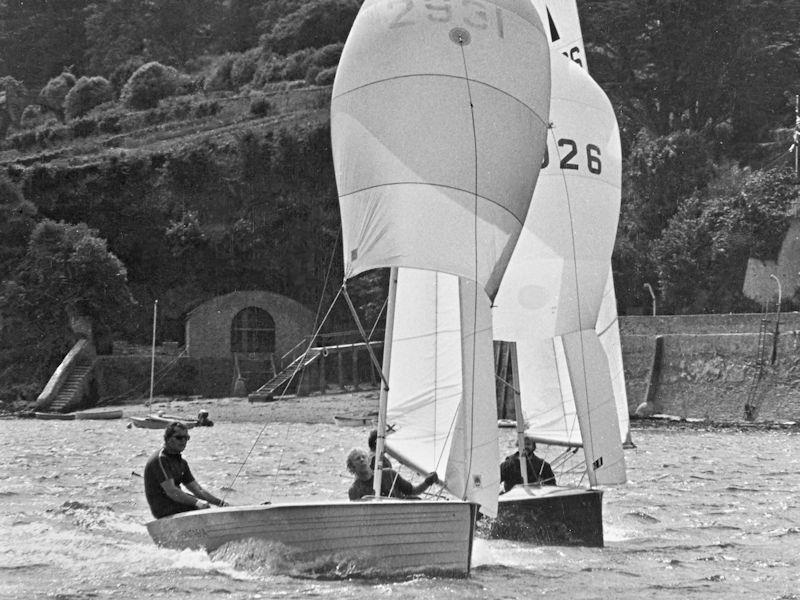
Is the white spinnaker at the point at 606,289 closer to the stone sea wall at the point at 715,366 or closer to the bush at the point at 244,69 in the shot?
the stone sea wall at the point at 715,366

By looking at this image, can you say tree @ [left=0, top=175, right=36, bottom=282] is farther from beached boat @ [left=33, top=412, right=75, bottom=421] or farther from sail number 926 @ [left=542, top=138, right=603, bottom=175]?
sail number 926 @ [left=542, top=138, right=603, bottom=175]

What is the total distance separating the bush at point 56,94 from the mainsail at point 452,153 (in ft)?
264

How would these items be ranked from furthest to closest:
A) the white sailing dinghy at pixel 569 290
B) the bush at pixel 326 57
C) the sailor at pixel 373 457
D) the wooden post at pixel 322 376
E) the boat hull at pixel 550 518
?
the bush at pixel 326 57 < the wooden post at pixel 322 376 < the white sailing dinghy at pixel 569 290 < the boat hull at pixel 550 518 < the sailor at pixel 373 457

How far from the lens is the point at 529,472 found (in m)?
18.6

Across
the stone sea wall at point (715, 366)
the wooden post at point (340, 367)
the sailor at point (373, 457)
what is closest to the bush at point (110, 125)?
the wooden post at point (340, 367)

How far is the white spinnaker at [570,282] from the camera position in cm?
1869

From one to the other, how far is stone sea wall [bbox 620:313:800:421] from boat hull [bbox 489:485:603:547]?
31466mm

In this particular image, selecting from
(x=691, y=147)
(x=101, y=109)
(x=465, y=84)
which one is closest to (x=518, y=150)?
(x=465, y=84)

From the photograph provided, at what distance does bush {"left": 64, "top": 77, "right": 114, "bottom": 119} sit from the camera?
290 feet

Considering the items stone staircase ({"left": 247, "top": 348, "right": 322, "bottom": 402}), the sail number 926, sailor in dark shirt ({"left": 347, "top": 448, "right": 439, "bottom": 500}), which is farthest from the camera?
stone staircase ({"left": 247, "top": 348, "right": 322, "bottom": 402})

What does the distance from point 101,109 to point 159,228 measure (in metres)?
21.4

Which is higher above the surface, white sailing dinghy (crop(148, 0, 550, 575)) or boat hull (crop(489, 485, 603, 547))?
white sailing dinghy (crop(148, 0, 550, 575))

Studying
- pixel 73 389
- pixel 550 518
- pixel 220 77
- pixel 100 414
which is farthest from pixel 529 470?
pixel 220 77

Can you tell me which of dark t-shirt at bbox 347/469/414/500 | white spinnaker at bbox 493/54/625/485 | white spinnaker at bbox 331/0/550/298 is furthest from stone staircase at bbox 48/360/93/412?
white spinnaker at bbox 331/0/550/298
